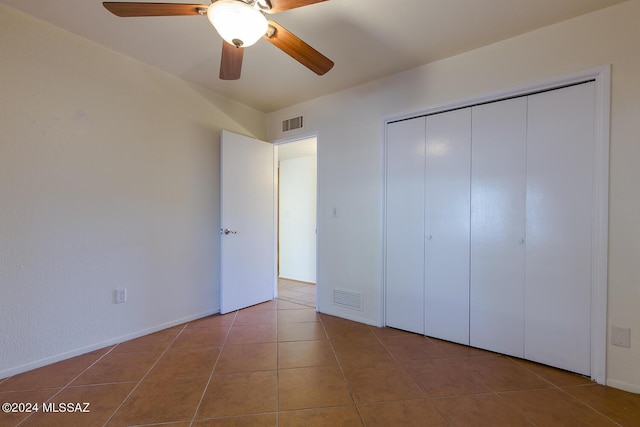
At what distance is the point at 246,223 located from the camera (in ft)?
11.3

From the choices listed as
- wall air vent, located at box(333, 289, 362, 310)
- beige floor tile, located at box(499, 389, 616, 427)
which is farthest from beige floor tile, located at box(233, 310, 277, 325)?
beige floor tile, located at box(499, 389, 616, 427)

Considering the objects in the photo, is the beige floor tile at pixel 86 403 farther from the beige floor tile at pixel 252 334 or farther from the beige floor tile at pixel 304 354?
the beige floor tile at pixel 304 354

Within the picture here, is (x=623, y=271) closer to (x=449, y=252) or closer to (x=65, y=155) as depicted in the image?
(x=449, y=252)

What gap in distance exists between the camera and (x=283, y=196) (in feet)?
17.5

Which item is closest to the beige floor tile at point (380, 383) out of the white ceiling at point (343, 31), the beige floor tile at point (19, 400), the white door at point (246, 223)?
the white door at point (246, 223)

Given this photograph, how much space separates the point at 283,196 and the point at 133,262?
3.06 meters

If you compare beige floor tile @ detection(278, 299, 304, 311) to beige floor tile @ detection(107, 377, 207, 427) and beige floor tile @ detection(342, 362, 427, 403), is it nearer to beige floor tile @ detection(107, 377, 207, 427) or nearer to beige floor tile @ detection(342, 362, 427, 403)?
beige floor tile @ detection(342, 362, 427, 403)

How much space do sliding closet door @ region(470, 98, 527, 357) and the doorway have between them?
2.68 m

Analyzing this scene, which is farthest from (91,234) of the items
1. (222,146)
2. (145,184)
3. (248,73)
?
(248,73)

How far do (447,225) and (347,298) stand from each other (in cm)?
131

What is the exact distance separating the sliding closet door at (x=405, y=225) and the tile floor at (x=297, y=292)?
1.21 metres

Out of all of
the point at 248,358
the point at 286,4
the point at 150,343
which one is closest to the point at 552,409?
the point at 248,358

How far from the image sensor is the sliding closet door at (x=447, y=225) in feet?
7.98

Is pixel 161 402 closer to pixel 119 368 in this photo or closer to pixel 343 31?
pixel 119 368
